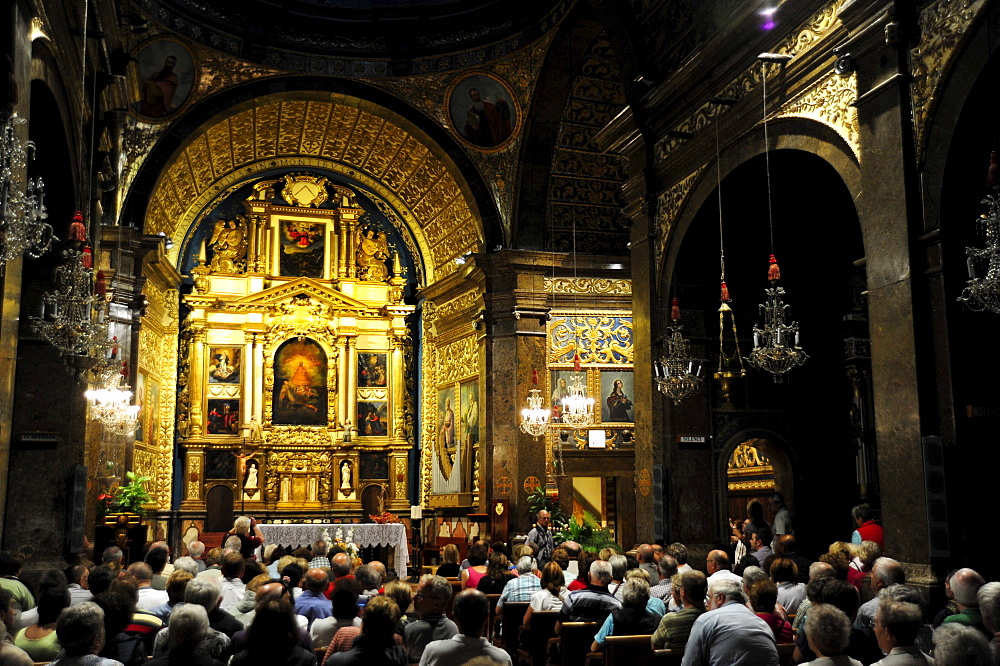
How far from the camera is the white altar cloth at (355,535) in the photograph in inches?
634

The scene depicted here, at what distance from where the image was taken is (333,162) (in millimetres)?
23219

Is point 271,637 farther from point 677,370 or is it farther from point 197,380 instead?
point 197,380

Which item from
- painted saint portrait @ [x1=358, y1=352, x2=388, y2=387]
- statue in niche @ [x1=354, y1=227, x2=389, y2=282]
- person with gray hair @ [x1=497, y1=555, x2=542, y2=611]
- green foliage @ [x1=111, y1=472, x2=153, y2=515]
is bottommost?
person with gray hair @ [x1=497, y1=555, x2=542, y2=611]

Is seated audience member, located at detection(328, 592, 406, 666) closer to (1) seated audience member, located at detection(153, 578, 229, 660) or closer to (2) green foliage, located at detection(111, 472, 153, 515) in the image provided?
(1) seated audience member, located at detection(153, 578, 229, 660)

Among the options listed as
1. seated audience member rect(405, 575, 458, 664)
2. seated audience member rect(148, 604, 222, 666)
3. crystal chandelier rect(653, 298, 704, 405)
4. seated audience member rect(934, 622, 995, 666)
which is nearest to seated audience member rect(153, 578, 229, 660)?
seated audience member rect(148, 604, 222, 666)

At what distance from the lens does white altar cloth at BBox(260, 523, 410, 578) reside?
1611 cm

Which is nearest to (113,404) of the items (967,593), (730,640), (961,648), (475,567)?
(475,567)

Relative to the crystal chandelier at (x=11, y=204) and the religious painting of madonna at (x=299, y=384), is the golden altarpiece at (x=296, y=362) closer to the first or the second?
the religious painting of madonna at (x=299, y=384)

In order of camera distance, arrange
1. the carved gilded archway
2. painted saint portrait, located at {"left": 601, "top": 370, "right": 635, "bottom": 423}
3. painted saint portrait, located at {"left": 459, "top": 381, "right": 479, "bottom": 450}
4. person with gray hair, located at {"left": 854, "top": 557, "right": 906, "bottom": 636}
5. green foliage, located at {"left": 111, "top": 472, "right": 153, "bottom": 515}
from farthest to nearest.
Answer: the carved gilded archway < painted saint portrait, located at {"left": 459, "top": 381, "right": 479, "bottom": 450} < painted saint portrait, located at {"left": 601, "top": 370, "right": 635, "bottom": 423} < green foliage, located at {"left": 111, "top": 472, "right": 153, "bottom": 515} < person with gray hair, located at {"left": 854, "top": 557, "right": 906, "bottom": 636}

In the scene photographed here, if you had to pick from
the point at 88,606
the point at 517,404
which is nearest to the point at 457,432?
the point at 517,404

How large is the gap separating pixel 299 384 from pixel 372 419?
1.87 metres

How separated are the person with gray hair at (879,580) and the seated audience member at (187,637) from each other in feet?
12.7

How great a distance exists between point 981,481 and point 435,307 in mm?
16300

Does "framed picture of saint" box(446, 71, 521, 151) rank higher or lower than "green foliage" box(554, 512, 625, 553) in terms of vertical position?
higher
